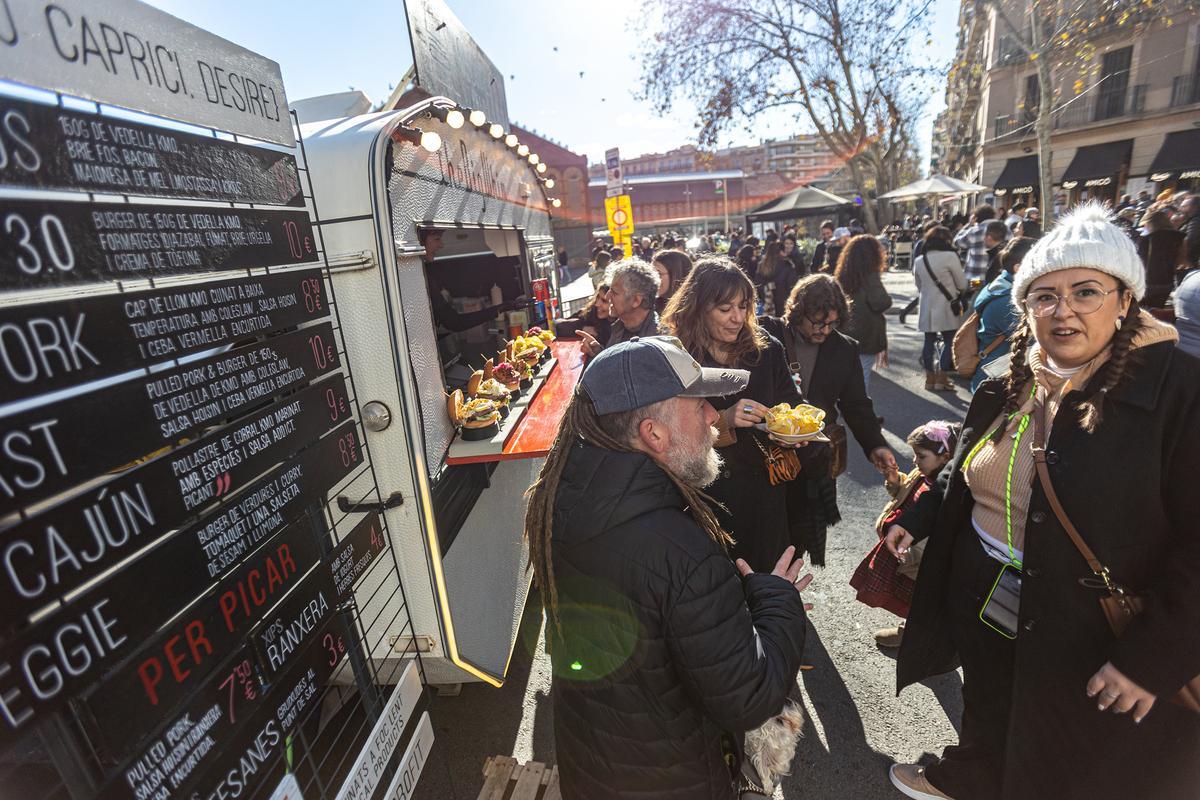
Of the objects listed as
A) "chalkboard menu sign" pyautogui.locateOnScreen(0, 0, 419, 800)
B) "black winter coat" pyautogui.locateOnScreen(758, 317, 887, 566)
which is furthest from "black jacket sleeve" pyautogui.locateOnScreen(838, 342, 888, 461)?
"chalkboard menu sign" pyautogui.locateOnScreen(0, 0, 419, 800)

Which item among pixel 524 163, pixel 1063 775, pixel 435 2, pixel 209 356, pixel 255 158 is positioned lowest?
pixel 1063 775

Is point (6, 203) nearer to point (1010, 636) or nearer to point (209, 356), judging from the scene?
point (209, 356)

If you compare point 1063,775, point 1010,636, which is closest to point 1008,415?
point 1010,636

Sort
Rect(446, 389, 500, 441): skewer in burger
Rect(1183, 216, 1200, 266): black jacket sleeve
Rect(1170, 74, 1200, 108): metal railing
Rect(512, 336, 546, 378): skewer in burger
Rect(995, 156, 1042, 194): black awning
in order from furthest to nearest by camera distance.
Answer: Rect(995, 156, 1042, 194): black awning < Rect(1170, 74, 1200, 108): metal railing < Rect(1183, 216, 1200, 266): black jacket sleeve < Rect(512, 336, 546, 378): skewer in burger < Rect(446, 389, 500, 441): skewer in burger

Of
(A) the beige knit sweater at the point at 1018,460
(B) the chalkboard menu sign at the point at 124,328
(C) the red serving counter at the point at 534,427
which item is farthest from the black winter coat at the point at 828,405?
(B) the chalkboard menu sign at the point at 124,328

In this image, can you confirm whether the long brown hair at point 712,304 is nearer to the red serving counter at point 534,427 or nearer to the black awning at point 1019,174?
the red serving counter at point 534,427

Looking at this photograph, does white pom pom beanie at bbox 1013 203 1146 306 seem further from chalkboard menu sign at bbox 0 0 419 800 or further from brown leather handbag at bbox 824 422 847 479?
chalkboard menu sign at bbox 0 0 419 800

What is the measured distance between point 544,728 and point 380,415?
6.19 ft

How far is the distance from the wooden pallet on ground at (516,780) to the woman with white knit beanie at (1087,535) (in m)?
1.76

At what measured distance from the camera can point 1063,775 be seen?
5.99 ft

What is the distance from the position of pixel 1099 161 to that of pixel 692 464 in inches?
1238

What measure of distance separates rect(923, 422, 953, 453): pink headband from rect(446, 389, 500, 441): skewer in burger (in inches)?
88.5

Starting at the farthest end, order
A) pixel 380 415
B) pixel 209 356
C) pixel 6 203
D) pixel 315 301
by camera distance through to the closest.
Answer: pixel 380 415 < pixel 315 301 < pixel 209 356 < pixel 6 203

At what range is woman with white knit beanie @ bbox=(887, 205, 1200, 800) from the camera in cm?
157
